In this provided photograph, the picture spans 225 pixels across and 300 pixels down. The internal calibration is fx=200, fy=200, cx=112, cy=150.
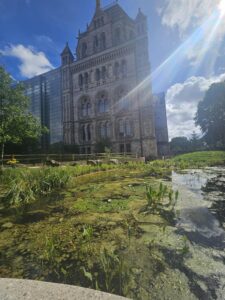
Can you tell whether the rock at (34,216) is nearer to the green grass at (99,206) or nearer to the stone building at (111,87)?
the green grass at (99,206)

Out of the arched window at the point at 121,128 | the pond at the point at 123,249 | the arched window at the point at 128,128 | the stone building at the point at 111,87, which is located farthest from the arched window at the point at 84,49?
the pond at the point at 123,249

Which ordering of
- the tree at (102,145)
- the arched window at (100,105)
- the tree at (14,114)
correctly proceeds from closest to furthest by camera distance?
1. the tree at (14,114)
2. the tree at (102,145)
3. the arched window at (100,105)

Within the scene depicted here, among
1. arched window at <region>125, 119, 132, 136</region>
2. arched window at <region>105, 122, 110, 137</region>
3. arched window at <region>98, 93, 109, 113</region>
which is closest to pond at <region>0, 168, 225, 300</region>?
→ arched window at <region>125, 119, 132, 136</region>

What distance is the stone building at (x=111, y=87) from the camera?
33.6m

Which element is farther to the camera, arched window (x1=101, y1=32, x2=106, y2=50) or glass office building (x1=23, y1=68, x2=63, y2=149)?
glass office building (x1=23, y1=68, x2=63, y2=149)

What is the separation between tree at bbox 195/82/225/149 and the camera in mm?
35438

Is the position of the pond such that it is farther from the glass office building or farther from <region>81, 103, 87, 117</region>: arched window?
the glass office building

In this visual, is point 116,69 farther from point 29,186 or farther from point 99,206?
point 99,206

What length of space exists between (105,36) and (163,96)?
88.8 feet

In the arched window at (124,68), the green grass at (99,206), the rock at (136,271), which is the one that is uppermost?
the arched window at (124,68)

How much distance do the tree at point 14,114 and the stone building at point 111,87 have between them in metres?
19.5

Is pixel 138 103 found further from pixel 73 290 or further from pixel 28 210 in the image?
pixel 73 290

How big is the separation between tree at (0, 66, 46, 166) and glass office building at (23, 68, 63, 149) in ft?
115

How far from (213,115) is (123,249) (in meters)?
38.6
